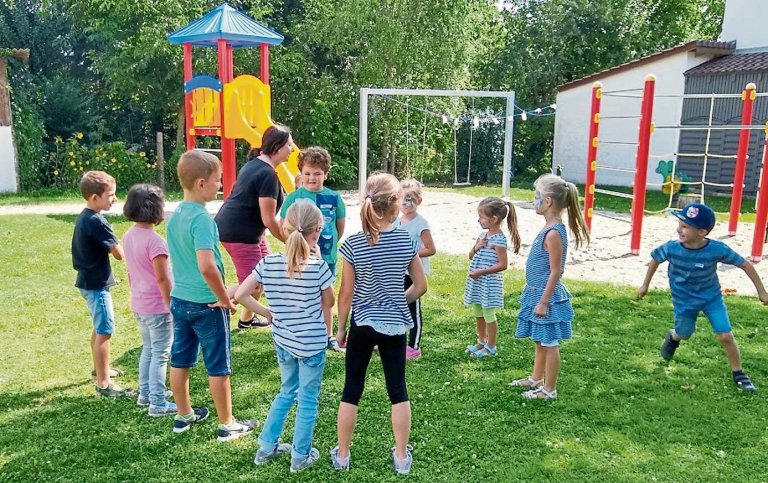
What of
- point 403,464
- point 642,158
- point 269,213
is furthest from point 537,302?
point 642,158

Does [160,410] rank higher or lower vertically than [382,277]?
lower

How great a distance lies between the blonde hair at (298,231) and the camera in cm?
318

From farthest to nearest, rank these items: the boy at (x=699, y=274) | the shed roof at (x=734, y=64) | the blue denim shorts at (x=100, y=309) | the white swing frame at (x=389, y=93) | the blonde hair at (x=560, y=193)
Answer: the shed roof at (x=734, y=64) < the white swing frame at (x=389, y=93) < the boy at (x=699, y=274) < the blue denim shorts at (x=100, y=309) < the blonde hair at (x=560, y=193)

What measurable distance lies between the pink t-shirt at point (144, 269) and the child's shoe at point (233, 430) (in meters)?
0.81

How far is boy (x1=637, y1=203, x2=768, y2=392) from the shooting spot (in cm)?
450

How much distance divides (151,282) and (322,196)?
1.53 meters

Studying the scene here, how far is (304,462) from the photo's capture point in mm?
3449

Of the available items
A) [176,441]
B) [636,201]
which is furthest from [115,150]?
[176,441]

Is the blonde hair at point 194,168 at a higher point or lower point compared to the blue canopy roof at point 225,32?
lower

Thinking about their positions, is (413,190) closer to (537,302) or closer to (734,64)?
(537,302)

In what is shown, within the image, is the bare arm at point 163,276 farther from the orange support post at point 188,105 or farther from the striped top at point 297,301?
the orange support post at point 188,105

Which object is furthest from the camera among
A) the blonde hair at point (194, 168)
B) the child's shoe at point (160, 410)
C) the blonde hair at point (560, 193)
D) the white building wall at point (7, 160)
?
the white building wall at point (7, 160)

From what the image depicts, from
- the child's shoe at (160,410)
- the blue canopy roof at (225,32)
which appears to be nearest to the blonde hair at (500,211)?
the child's shoe at (160,410)

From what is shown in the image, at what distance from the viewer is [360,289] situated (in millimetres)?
3377
